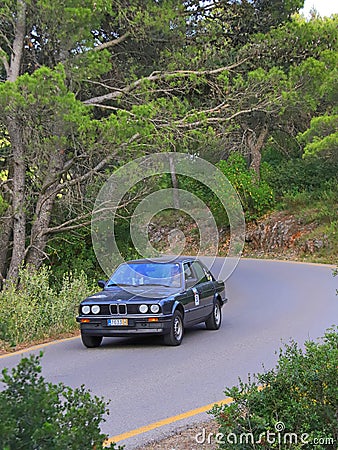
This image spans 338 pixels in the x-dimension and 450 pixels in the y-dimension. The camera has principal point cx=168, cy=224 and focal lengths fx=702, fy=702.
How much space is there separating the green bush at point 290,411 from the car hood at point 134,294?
6295 millimetres

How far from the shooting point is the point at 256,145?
1698 inches

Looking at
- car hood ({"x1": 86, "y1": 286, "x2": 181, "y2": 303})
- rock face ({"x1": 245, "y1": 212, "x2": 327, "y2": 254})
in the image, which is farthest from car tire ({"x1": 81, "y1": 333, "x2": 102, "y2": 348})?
rock face ({"x1": 245, "y1": 212, "x2": 327, "y2": 254})

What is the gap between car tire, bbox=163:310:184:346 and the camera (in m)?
12.0

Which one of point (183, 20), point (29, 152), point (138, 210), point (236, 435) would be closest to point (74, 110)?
point (29, 152)

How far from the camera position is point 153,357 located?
1122 cm

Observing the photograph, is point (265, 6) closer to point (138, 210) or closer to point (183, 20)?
point (183, 20)

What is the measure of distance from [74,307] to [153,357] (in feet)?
12.7

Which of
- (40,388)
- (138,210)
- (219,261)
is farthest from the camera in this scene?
(219,261)

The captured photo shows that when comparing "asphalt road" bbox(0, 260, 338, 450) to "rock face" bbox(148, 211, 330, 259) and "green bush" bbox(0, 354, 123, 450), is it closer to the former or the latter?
"green bush" bbox(0, 354, 123, 450)

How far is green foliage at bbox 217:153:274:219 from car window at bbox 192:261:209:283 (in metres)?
26.2

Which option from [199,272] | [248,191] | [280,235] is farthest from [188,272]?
[248,191]

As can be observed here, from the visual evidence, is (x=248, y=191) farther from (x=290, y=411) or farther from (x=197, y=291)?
(x=290, y=411)

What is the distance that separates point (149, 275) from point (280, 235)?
24.5 m

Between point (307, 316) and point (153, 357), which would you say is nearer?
point (153, 357)
